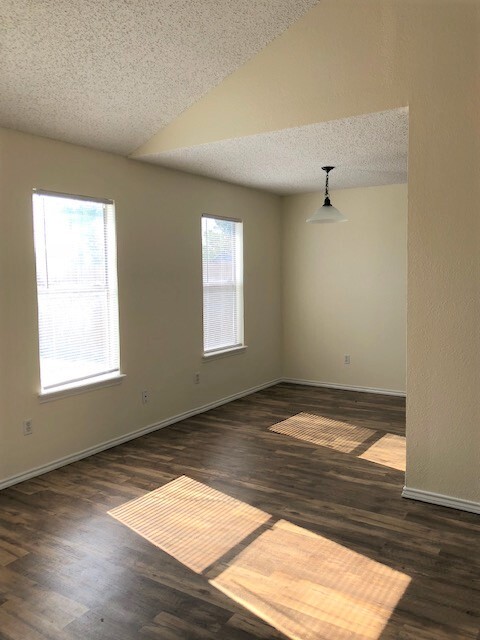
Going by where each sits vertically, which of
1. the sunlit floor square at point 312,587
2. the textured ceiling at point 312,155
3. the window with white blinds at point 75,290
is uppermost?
the textured ceiling at point 312,155

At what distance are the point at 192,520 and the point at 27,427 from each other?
1481 millimetres

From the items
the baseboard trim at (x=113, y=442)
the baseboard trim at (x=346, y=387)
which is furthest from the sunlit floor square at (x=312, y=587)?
the baseboard trim at (x=346, y=387)

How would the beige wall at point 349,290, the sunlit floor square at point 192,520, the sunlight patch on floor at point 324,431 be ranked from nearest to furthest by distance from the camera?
1. the sunlit floor square at point 192,520
2. the sunlight patch on floor at point 324,431
3. the beige wall at point 349,290

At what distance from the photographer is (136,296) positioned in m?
4.77

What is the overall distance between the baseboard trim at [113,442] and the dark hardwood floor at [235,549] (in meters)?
0.08

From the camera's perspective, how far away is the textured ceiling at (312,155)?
371cm

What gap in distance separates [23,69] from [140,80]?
756mm

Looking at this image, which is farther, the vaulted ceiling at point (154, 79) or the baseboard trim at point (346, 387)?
the baseboard trim at point (346, 387)

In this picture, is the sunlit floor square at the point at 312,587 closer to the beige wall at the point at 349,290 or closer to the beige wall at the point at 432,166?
the beige wall at the point at 432,166

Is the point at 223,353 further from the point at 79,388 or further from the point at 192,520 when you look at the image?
the point at 192,520

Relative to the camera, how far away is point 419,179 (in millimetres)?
3250

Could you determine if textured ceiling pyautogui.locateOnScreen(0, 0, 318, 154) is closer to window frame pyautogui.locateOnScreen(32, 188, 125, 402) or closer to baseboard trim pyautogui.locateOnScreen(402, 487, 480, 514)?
window frame pyautogui.locateOnScreen(32, 188, 125, 402)

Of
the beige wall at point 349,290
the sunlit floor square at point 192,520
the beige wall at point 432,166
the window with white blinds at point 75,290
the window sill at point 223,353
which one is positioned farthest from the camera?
the beige wall at point 349,290

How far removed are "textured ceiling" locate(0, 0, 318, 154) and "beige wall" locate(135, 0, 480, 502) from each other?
16.2 inches
